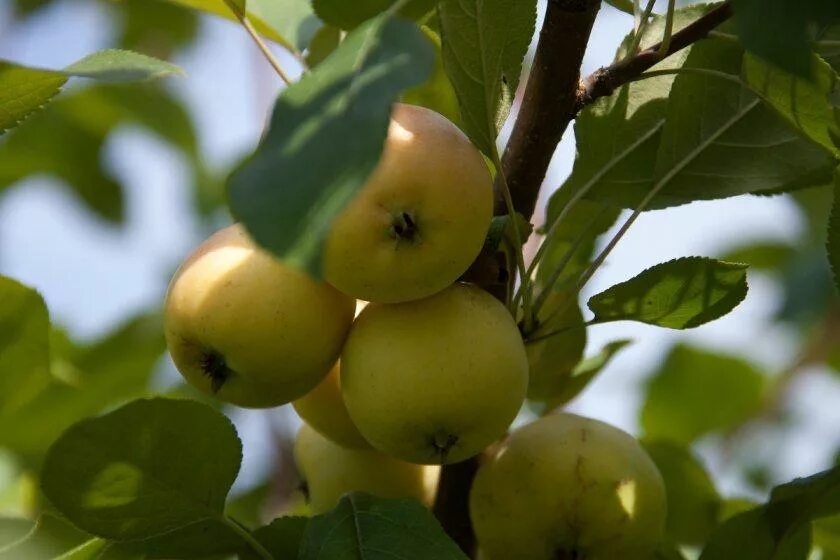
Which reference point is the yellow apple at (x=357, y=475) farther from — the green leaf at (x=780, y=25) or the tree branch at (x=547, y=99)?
the green leaf at (x=780, y=25)

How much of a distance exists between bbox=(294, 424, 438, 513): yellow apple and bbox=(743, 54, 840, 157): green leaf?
611 millimetres

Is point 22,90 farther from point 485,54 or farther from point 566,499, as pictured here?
point 566,499

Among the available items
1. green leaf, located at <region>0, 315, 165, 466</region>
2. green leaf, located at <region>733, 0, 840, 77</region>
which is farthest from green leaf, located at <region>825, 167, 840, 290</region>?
green leaf, located at <region>0, 315, 165, 466</region>

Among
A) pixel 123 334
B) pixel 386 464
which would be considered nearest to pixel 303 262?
pixel 386 464

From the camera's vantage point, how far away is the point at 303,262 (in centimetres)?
70

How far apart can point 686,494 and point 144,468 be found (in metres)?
0.85

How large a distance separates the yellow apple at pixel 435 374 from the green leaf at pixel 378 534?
2.5 inches

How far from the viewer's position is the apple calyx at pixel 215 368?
1158mm

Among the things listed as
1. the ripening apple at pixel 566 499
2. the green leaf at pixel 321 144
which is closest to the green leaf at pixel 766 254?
the ripening apple at pixel 566 499

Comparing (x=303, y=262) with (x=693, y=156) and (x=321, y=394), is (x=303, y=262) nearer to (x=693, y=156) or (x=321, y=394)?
(x=321, y=394)

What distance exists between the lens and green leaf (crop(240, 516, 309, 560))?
124 centimetres

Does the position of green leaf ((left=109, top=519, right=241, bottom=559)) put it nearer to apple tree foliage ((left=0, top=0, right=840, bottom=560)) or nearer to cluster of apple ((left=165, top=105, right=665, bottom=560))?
apple tree foliage ((left=0, top=0, right=840, bottom=560))

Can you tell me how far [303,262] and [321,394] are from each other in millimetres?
602

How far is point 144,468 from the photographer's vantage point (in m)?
1.15
